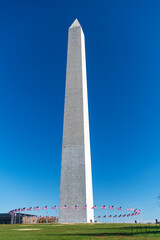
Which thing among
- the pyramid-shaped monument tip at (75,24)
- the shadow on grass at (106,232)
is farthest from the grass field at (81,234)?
the pyramid-shaped monument tip at (75,24)

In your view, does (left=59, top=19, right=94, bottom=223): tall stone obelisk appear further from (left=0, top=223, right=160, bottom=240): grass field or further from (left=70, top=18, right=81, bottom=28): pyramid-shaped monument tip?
(left=0, top=223, right=160, bottom=240): grass field

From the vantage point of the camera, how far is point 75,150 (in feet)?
132

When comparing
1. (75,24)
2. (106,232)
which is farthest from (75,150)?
(75,24)

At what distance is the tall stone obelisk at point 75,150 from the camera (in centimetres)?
3762

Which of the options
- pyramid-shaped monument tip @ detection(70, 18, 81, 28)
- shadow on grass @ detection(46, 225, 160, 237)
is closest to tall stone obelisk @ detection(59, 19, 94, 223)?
pyramid-shaped monument tip @ detection(70, 18, 81, 28)

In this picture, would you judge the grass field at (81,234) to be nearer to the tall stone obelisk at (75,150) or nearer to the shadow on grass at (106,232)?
the shadow on grass at (106,232)

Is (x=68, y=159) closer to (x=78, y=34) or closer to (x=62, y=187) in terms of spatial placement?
(x=62, y=187)

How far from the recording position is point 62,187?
127 feet

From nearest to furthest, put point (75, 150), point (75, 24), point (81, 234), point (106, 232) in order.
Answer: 1. point (81, 234)
2. point (106, 232)
3. point (75, 150)
4. point (75, 24)

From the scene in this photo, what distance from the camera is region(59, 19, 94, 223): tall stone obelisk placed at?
37.6 meters

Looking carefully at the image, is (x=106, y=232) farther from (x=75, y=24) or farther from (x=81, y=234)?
(x=75, y=24)

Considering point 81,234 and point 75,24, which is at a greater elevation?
point 75,24

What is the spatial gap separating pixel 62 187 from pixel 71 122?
1015cm

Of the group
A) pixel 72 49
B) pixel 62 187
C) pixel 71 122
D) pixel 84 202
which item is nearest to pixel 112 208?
pixel 84 202
